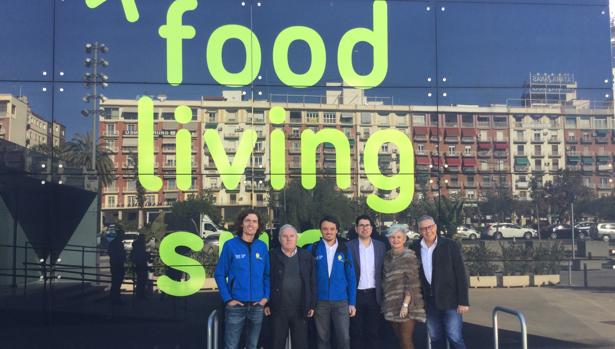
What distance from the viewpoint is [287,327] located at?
4.67 m

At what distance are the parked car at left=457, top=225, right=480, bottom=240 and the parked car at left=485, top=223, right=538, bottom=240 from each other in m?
0.12

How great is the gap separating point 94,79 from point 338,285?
293cm

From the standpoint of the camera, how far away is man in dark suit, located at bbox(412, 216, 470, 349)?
472 centimetres

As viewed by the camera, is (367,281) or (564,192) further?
(564,192)

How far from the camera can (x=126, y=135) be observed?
530 centimetres

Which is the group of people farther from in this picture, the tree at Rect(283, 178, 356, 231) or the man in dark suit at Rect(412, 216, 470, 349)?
the tree at Rect(283, 178, 356, 231)

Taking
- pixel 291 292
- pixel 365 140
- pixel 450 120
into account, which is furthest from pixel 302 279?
pixel 450 120

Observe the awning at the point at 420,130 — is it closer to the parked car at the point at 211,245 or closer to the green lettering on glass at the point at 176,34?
the parked car at the point at 211,245

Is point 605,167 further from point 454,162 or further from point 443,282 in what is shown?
point 443,282

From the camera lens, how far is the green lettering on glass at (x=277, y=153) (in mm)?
5344

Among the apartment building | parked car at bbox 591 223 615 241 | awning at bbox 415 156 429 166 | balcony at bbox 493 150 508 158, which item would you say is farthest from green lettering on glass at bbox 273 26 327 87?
parked car at bbox 591 223 615 241

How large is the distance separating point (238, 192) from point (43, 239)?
6.01 feet

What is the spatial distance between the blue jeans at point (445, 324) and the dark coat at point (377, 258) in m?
0.41

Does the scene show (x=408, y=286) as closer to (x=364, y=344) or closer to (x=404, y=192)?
(x=364, y=344)
